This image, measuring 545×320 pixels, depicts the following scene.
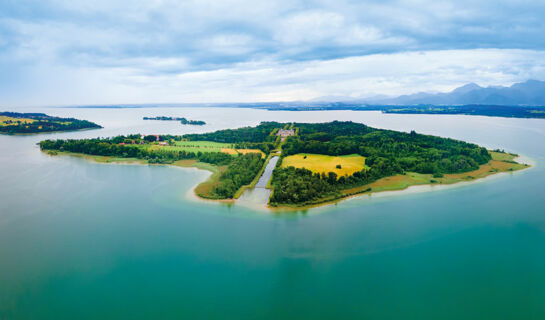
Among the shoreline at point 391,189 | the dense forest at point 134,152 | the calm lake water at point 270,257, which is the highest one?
the dense forest at point 134,152

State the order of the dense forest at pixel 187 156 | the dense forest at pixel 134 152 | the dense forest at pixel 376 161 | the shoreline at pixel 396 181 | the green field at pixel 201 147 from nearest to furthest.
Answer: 1. the shoreline at pixel 396 181
2. the dense forest at pixel 376 161
3. the dense forest at pixel 187 156
4. the dense forest at pixel 134 152
5. the green field at pixel 201 147

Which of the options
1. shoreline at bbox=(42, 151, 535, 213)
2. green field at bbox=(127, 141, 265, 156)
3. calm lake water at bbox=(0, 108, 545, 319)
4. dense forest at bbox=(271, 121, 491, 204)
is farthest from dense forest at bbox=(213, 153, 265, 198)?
green field at bbox=(127, 141, 265, 156)

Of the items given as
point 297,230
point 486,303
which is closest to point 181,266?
point 297,230

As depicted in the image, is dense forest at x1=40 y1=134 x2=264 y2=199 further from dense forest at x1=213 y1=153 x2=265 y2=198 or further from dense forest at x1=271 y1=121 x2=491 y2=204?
dense forest at x1=271 y1=121 x2=491 y2=204

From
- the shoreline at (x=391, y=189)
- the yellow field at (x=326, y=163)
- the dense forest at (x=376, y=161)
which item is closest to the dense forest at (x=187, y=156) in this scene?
the dense forest at (x=376, y=161)

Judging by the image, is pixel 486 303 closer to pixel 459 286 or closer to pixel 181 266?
pixel 459 286

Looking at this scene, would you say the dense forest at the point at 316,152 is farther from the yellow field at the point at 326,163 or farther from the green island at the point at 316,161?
the yellow field at the point at 326,163

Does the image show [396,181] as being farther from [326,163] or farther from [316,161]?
[316,161]

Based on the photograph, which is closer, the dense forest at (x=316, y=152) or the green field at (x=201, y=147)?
the dense forest at (x=316, y=152)
